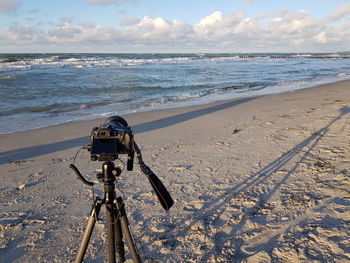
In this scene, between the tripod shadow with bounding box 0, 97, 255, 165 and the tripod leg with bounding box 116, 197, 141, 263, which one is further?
the tripod shadow with bounding box 0, 97, 255, 165

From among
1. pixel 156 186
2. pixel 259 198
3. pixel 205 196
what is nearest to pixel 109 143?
pixel 156 186

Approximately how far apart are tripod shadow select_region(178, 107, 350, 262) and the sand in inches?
0.5

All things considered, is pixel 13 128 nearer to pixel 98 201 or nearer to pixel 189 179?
pixel 189 179

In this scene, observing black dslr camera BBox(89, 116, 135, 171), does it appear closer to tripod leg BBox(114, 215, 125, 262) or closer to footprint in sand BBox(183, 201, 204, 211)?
tripod leg BBox(114, 215, 125, 262)

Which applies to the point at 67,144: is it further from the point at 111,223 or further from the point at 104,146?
the point at 104,146

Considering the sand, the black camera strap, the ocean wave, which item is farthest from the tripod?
the ocean wave

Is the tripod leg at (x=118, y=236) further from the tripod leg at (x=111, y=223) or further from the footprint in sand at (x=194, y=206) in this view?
the footprint in sand at (x=194, y=206)

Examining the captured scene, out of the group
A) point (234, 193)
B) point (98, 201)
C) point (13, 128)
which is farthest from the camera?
point (13, 128)

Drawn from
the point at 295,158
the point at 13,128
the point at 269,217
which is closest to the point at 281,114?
the point at 295,158

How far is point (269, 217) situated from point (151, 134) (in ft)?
12.5

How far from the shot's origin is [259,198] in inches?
131

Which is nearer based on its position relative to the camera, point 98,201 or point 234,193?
point 98,201

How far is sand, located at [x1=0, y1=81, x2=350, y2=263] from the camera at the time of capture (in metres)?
2.53

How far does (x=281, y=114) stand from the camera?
7648 mm
